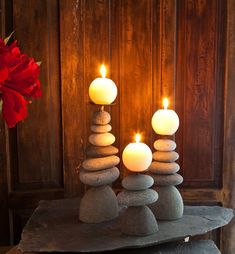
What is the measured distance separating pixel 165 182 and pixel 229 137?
0.39 meters

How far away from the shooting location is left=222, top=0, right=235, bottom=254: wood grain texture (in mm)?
1519

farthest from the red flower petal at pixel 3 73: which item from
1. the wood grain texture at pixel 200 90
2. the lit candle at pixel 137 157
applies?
the wood grain texture at pixel 200 90

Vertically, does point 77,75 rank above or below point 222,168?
above

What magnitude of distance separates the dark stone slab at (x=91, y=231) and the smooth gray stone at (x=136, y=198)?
3.6 inches

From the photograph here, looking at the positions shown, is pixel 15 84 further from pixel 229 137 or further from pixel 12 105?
pixel 229 137

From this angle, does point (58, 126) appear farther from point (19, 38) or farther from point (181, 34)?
point (181, 34)

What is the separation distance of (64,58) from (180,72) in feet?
1.30

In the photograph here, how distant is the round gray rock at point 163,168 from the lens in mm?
1276

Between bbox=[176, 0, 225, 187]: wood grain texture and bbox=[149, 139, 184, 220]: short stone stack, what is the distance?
0.29 metres

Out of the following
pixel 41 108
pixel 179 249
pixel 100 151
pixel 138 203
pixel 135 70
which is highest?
pixel 135 70

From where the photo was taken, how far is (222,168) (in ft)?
5.16

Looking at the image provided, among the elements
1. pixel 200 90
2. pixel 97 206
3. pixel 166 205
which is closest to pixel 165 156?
pixel 166 205

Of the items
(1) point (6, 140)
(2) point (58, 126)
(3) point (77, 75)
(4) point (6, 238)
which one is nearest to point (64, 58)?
(3) point (77, 75)

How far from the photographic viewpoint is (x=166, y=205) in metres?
1.28
